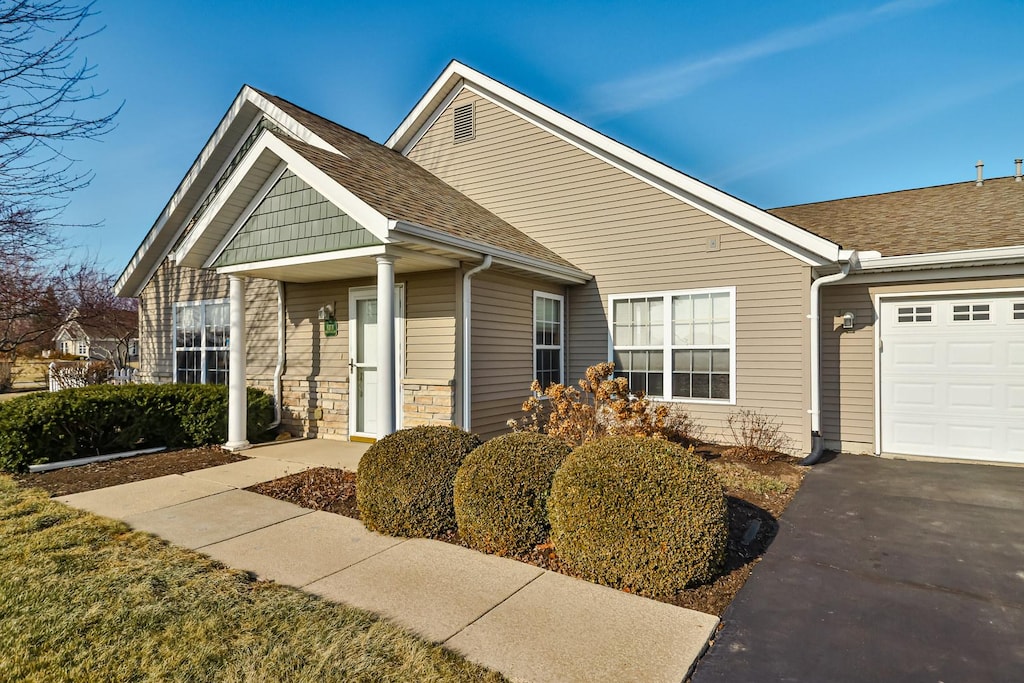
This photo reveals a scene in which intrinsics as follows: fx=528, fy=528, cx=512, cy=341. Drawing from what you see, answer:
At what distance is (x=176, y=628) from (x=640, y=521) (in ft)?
9.26

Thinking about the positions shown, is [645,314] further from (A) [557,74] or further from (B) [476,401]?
(A) [557,74]

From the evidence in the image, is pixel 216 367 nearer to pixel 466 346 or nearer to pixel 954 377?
pixel 466 346

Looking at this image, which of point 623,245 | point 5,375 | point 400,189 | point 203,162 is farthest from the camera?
point 5,375

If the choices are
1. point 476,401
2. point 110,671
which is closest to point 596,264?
point 476,401

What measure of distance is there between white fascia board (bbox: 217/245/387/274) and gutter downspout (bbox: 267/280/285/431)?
4.89 ft

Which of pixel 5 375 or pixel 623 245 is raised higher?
pixel 623 245

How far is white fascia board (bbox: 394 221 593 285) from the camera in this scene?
6.04 m

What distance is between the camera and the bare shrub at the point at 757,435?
7.38m

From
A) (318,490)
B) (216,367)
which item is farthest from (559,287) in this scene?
(216,367)

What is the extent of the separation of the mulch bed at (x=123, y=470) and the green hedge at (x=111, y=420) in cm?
34

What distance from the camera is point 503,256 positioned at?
724 cm

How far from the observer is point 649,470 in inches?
146

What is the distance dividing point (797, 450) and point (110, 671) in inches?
303

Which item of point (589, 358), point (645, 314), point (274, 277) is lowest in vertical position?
point (589, 358)
